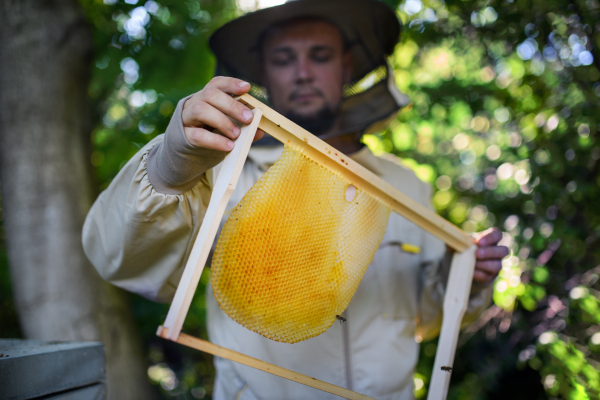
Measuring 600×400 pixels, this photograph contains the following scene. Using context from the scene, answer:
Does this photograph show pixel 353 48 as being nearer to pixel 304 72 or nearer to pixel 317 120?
pixel 304 72

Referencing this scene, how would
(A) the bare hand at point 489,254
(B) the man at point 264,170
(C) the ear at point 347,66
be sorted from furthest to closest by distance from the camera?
1. (C) the ear at point 347,66
2. (A) the bare hand at point 489,254
3. (B) the man at point 264,170

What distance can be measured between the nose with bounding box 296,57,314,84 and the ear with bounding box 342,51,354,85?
256 millimetres

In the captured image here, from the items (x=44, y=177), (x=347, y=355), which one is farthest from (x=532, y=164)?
(x=44, y=177)

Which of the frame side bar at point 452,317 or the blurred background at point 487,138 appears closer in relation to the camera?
the frame side bar at point 452,317

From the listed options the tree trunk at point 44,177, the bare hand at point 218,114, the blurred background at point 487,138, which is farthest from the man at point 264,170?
the tree trunk at point 44,177

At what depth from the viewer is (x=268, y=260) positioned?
3.27 ft

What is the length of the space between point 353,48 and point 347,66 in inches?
3.8

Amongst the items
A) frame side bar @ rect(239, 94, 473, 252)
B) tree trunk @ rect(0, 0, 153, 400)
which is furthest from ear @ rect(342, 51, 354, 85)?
tree trunk @ rect(0, 0, 153, 400)

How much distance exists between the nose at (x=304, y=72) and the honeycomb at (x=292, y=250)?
0.75 meters

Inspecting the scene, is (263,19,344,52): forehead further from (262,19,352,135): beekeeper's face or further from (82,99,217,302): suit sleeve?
(82,99,217,302): suit sleeve

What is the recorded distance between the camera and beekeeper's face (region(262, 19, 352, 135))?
167cm

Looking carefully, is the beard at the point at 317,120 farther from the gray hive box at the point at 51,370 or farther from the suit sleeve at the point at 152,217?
the gray hive box at the point at 51,370

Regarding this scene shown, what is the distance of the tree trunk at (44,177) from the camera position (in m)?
1.95

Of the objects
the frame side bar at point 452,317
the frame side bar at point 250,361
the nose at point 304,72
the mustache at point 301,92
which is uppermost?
the nose at point 304,72
